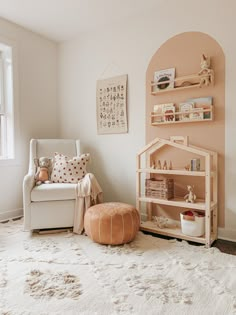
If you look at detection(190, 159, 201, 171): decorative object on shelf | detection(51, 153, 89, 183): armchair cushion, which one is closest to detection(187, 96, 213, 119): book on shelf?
detection(190, 159, 201, 171): decorative object on shelf

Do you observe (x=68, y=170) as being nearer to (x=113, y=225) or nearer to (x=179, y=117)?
(x=113, y=225)

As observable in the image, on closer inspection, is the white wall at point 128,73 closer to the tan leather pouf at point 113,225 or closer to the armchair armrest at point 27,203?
the tan leather pouf at point 113,225

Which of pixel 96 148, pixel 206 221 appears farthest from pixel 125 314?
pixel 96 148

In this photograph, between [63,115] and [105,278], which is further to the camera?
[63,115]

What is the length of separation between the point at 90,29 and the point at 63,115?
122 centimetres

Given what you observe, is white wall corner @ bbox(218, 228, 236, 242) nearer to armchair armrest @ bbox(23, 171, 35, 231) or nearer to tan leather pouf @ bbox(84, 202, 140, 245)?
tan leather pouf @ bbox(84, 202, 140, 245)

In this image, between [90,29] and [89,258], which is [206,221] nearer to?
[89,258]

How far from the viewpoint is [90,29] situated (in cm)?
329

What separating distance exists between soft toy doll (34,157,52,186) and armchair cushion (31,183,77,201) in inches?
8.1

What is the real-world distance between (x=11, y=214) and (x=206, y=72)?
278 centimetres

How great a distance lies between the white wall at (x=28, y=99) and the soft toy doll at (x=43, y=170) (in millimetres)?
433

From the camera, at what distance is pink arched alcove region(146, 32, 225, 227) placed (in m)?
2.44

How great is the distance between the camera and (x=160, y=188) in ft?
8.41

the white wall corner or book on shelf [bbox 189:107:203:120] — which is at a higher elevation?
book on shelf [bbox 189:107:203:120]
